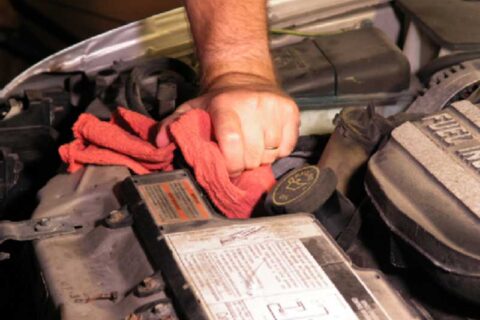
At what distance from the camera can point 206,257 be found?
3.14 feet

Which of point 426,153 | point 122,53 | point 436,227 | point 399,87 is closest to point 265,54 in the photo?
point 399,87

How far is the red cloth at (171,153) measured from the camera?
113cm

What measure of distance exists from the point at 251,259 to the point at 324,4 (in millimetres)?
889

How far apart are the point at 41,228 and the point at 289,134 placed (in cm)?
39

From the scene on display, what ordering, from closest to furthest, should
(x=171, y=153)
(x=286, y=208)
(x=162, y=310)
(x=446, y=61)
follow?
(x=162, y=310)
(x=286, y=208)
(x=171, y=153)
(x=446, y=61)

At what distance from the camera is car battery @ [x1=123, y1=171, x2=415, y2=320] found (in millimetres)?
888

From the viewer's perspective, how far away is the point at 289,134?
1.28 meters

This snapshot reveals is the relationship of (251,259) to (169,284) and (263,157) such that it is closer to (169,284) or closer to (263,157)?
(169,284)

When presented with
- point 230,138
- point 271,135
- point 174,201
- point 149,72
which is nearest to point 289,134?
point 271,135

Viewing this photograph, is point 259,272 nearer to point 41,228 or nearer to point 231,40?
point 41,228

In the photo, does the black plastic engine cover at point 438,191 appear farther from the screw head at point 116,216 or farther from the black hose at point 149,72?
the black hose at point 149,72

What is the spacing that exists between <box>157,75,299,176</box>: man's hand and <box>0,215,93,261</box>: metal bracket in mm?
163

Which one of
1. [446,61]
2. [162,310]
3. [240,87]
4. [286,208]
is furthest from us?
[446,61]

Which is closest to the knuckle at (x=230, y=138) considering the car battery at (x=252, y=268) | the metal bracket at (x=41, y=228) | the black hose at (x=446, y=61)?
the car battery at (x=252, y=268)
